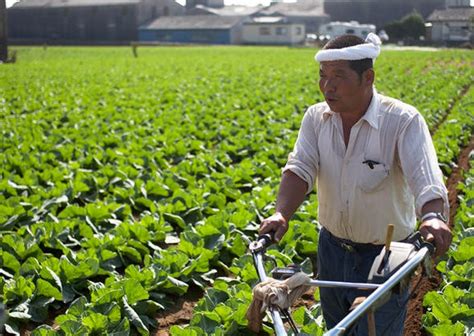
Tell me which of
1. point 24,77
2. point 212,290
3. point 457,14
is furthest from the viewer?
point 457,14

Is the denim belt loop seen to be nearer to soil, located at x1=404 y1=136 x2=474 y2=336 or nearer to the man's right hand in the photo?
soil, located at x1=404 y1=136 x2=474 y2=336

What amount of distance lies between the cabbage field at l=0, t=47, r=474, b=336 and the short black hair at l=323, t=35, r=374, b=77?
5.08 ft

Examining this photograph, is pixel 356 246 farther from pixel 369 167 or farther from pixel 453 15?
pixel 453 15

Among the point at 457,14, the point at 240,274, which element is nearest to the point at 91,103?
the point at 240,274

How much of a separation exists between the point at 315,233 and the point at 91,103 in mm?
11574

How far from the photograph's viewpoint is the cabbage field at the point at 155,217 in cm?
437

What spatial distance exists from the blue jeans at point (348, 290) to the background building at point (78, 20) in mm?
54668

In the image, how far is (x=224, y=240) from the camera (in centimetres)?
574

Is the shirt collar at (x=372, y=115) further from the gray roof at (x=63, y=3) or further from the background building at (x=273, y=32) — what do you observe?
the background building at (x=273, y=32)

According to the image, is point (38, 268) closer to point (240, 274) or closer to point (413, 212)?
point (240, 274)

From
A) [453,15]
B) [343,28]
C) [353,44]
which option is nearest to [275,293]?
[353,44]

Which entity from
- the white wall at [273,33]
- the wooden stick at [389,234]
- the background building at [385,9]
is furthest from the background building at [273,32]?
the wooden stick at [389,234]

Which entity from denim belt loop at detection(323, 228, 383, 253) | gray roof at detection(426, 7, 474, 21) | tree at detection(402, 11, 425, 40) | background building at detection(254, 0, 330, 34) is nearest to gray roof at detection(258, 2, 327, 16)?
background building at detection(254, 0, 330, 34)

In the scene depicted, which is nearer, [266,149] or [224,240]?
[224,240]
